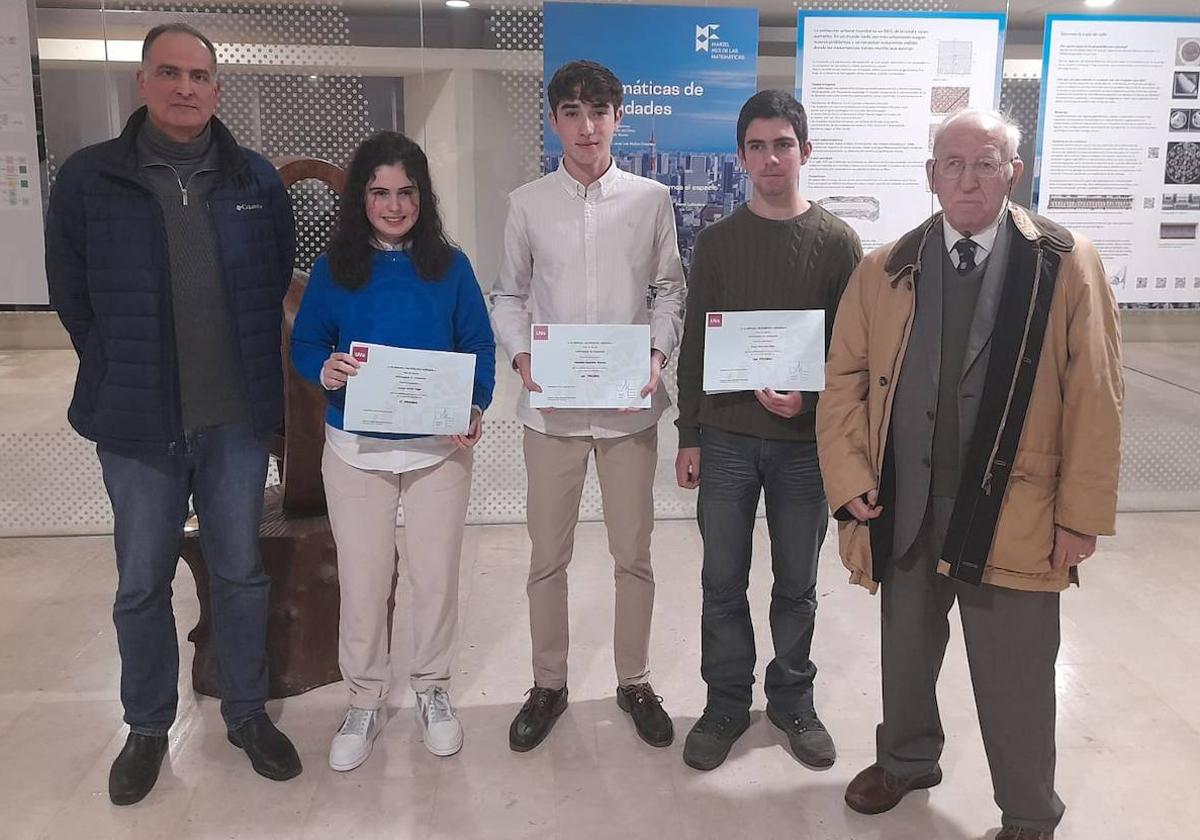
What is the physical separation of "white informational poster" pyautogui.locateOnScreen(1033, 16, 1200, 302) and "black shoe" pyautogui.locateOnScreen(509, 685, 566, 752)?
3112 millimetres

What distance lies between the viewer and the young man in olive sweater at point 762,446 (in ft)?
7.74

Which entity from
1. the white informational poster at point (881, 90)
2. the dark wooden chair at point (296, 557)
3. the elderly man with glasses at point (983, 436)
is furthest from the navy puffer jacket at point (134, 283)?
the white informational poster at point (881, 90)

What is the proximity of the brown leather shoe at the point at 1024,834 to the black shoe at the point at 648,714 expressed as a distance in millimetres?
866

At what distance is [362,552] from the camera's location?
2.51 m

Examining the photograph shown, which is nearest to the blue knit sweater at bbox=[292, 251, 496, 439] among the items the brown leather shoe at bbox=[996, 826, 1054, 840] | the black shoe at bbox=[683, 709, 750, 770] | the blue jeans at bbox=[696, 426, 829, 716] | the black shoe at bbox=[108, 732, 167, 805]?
the blue jeans at bbox=[696, 426, 829, 716]

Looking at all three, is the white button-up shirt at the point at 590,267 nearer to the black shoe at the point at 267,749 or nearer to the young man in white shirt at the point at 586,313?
the young man in white shirt at the point at 586,313

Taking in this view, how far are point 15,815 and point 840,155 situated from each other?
12.0ft

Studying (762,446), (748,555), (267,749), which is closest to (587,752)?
(748,555)

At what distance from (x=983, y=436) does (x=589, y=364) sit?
93 centimetres

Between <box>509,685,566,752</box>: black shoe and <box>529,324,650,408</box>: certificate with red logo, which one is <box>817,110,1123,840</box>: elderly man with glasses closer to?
<box>529,324,650,408</box>: certificate with red logo

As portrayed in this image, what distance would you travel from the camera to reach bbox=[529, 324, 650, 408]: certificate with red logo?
8.02ft

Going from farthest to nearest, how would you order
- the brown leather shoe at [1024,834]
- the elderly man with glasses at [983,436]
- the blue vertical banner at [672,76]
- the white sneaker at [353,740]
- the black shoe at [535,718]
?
the blue vertical banner at [672,76], the black shoe at [535,718], the white sneaker at [353,740], the brown leather shoe at [1024,834], the elderly man with glasses at [983,436]

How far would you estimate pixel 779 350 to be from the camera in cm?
235

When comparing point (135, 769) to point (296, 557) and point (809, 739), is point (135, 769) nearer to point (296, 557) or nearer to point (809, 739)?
point (296, 557)
